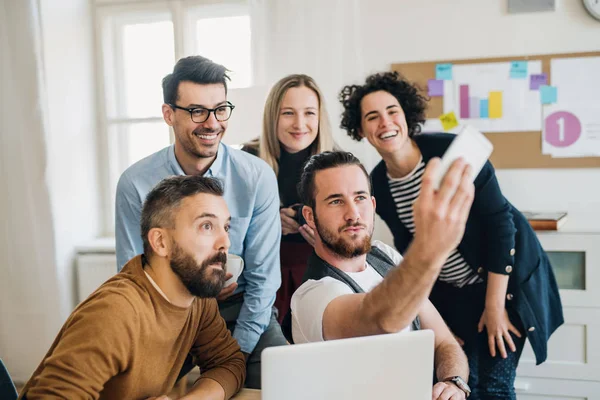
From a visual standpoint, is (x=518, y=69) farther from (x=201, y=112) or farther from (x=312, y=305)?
(x=312, y=305)

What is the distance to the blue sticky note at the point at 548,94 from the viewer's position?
8.86 feet

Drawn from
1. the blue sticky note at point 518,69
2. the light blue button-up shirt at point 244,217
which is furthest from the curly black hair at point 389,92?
the blue sticky note at point 518,69

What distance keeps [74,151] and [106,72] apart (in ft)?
1.40

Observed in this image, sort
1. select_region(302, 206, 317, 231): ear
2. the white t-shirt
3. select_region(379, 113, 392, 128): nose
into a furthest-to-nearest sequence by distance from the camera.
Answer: select_region(379, 113, 392, 128): nose < select_region(302, 206, 317, 231): ear < the white t-shirt

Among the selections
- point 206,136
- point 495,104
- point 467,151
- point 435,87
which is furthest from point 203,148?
point 495,104

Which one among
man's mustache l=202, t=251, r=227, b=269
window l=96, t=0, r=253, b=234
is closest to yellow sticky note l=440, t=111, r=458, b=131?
window l=96, t=0, r=253, b=234

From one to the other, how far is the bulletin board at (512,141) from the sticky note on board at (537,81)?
2cm

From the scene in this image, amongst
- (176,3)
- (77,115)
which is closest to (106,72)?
(77,115)

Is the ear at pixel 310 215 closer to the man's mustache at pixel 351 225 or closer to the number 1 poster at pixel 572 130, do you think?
the man's mustache at pixel 351 225

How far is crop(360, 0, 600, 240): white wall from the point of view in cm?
266

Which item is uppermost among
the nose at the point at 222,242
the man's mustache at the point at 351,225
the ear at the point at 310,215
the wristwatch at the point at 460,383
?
the ear at the point at 310,215

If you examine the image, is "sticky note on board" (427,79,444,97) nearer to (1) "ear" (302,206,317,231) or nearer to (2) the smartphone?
(1) "ear" (302,206,317,231)

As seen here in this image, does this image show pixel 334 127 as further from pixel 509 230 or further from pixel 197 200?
pixel 197 200

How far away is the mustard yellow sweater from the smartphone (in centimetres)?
66
